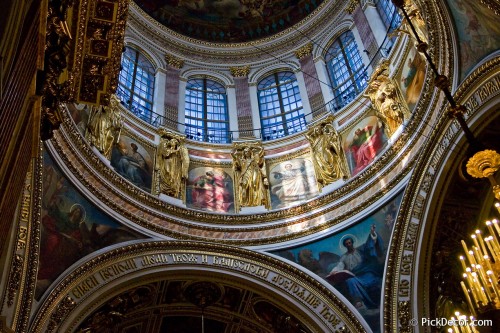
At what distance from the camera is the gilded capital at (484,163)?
10.1 metres

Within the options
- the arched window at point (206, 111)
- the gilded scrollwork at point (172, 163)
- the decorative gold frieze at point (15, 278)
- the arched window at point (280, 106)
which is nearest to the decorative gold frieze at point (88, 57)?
the decorative gold frieze at point (15, 278)

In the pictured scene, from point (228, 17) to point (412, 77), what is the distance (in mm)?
10849

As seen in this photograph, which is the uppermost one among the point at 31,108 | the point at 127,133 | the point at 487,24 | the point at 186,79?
the point at 186,79

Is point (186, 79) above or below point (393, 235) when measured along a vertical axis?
above

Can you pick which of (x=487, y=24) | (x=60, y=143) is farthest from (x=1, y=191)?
(x=487, y=24)

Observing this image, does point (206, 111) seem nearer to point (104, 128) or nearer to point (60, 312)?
point (104, 128)

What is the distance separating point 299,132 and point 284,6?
7484 mm

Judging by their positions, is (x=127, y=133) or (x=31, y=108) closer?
(x=31, y=108)

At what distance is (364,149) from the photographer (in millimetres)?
16859

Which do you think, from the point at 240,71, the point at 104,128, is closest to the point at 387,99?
the point at 240,71

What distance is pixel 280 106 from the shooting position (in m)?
20.7

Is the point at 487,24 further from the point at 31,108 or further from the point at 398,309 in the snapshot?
the point at 31,108

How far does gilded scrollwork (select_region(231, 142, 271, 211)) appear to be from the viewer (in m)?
17.4

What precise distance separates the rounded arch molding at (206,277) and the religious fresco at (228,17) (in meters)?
11.3
